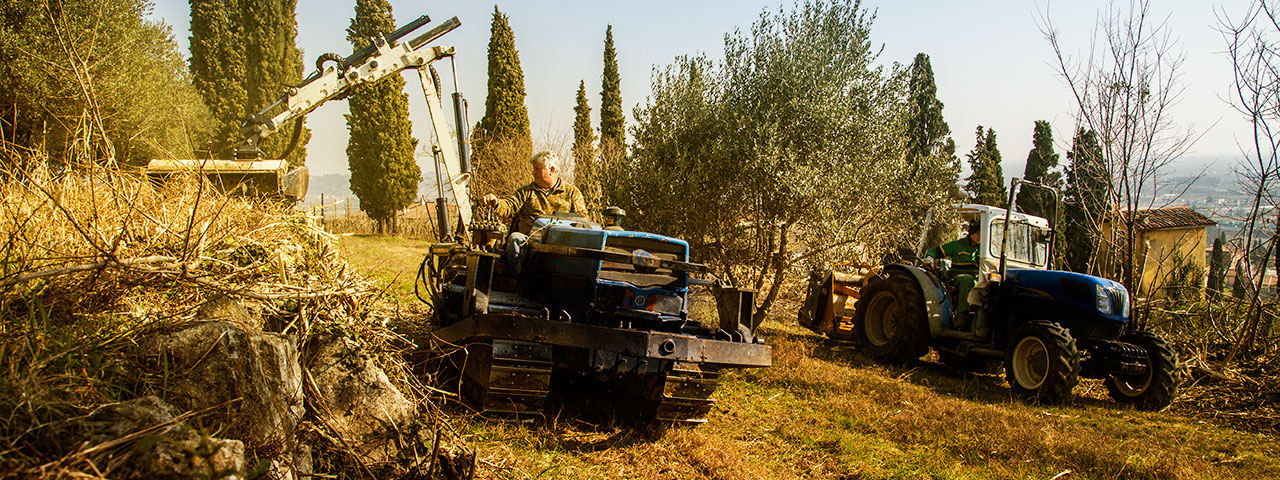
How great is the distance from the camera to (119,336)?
2.77m

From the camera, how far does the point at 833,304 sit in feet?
35.7

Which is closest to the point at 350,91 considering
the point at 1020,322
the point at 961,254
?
the point at 961,254

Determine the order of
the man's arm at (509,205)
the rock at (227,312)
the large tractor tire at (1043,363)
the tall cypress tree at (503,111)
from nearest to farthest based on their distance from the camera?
the rock at (227,312), the man's arm at (509,205), the large tractor tire at (1043,363), the tall cypress tree at (503,111)

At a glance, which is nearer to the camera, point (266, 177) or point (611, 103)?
point (266, 177)

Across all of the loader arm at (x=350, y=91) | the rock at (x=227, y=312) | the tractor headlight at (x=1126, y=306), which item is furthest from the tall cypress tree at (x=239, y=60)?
the rock at (x=227, y=312)

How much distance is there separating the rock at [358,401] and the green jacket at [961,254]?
285 inches

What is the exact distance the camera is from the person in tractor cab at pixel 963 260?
8.74 metres

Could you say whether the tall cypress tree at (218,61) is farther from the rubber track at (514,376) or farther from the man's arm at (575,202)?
the rubber track at (514,376)

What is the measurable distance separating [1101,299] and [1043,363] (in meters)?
0.85

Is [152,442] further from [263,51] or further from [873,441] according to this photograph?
[263,51]

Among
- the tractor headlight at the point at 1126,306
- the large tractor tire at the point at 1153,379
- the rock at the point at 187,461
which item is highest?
the tractor headlight at the point at 1126,306

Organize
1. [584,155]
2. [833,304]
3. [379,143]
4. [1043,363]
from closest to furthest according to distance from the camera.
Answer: [1043,363] → [833,304] → [584,155] → [379,143]

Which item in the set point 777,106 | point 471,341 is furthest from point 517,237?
point 777,106

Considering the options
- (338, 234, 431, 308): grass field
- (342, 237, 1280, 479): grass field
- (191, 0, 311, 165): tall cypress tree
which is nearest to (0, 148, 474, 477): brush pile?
(338, 234, 431, 308): grass field
